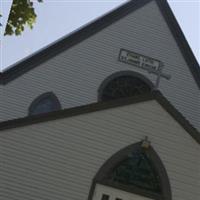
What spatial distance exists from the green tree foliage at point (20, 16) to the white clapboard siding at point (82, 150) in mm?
3836

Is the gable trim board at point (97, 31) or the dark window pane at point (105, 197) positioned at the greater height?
the gable trim board at point (97, 31)

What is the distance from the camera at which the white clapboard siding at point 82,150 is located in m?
13.2

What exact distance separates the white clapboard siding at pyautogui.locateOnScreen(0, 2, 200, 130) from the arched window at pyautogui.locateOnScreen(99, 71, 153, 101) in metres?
0.25

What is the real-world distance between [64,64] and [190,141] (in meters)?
6.75

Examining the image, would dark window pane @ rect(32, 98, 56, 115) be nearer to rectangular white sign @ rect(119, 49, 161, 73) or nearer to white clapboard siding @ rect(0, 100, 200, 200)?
rectangular white sign @ rect(119, 49, 161, 73)

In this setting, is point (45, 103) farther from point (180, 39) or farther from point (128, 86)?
point (180, 39)

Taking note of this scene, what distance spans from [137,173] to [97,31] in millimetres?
7943

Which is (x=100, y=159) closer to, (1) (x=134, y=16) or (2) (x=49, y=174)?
(2) (x=49, y=174)

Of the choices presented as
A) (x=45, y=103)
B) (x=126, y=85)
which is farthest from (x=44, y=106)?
(x=126, y=85)

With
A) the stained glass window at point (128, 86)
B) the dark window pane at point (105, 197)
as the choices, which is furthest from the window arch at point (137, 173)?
the stained glass window at point (128, 86)

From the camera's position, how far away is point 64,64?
18828 mm

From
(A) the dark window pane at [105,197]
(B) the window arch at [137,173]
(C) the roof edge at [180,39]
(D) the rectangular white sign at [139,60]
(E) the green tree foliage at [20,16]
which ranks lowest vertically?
(A) the dark window pane at [105,197]

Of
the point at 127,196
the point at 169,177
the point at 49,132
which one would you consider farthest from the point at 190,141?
the point at 49,132

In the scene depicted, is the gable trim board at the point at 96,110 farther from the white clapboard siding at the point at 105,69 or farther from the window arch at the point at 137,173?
the white clapboard siding at the point at 105,69
